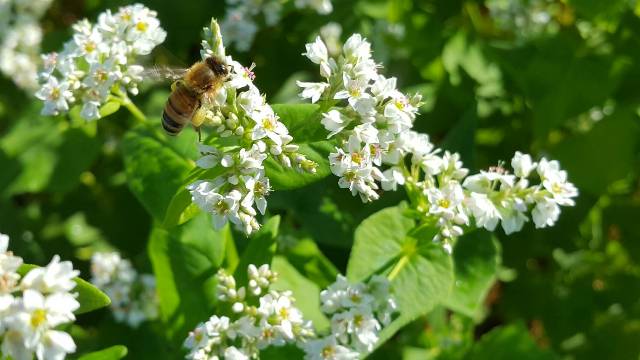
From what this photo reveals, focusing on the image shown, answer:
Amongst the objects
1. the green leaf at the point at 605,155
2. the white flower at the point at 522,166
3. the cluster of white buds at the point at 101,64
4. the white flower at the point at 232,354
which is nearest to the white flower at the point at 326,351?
the white flower at the point at 232,354

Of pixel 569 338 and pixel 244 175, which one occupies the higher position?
pixel 244 175

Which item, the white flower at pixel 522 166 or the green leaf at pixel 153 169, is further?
the green leaf at pixel 153 169

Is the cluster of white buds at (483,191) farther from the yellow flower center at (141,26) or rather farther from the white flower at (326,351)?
the yellow flower center at (141,26)

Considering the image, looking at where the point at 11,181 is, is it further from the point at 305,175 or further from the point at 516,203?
the point at 516,203

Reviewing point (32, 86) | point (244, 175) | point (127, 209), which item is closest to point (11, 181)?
point (127, 209)

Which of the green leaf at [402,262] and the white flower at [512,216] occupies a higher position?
the white flower at [512,216]

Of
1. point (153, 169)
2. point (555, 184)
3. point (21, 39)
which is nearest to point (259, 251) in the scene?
point (153, 169)

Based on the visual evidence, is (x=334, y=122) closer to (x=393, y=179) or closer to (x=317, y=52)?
(x=317, y=52)
